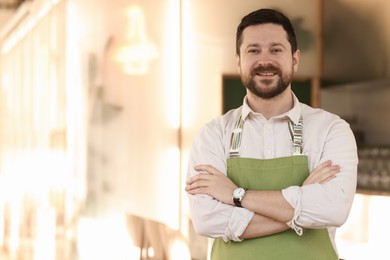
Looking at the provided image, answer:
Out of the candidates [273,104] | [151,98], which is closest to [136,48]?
[151,98]

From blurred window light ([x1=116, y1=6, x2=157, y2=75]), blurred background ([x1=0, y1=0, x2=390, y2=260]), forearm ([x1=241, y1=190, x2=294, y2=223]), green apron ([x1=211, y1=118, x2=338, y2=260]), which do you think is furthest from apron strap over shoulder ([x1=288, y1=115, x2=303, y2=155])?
blurred window light ([x1=116, y1=6, x2=157, y2=75])

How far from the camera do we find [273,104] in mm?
1507

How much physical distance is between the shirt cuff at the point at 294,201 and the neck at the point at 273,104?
0.61ft

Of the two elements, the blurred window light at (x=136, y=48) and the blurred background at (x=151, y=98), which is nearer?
the blurred background at (x=151, y=98)

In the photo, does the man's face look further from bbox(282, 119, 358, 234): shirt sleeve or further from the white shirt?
bbox(282, 119, 358, 234): shirt sleeve

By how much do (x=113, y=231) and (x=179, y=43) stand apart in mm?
1036

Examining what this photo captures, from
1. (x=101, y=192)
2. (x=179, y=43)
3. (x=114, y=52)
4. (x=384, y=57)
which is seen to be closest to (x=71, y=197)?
(x=101, y=192)

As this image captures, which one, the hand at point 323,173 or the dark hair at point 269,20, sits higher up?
the dark hair at point 269,20

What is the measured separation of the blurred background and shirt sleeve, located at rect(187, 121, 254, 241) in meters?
1.32

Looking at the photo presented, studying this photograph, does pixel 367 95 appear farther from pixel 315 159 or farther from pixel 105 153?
pixel 315 159

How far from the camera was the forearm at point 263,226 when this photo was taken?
1428 millimetres

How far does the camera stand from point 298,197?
4.63ft

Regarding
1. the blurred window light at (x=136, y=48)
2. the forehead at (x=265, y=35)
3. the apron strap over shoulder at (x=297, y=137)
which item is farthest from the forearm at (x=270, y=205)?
the blurred window light at (x=136, y=48)

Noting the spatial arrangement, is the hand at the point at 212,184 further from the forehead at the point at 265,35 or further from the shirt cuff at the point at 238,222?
the forehead at the point at 265,35
